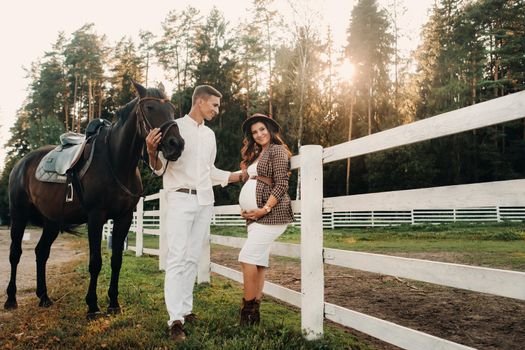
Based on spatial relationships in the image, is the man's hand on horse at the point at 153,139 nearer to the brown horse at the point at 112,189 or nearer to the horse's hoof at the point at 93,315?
the brown horse at the point at 112,189

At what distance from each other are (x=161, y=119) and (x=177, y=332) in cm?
178

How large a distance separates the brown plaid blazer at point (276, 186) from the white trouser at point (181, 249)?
503 millimetres

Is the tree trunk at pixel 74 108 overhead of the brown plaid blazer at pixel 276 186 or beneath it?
overhead

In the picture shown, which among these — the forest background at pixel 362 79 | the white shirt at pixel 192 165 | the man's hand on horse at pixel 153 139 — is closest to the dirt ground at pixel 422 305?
the white shirt at pixel 192 165

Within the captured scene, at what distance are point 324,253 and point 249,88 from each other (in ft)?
94.1

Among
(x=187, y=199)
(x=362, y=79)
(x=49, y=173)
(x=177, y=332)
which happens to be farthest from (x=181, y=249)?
(x=362, y=79)

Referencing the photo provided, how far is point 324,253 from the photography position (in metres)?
2.99

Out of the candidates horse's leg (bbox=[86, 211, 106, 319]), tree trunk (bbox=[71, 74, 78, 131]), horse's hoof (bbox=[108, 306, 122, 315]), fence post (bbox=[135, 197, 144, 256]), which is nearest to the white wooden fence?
horse's hoof (bbox=[108, 306, 122, 315])

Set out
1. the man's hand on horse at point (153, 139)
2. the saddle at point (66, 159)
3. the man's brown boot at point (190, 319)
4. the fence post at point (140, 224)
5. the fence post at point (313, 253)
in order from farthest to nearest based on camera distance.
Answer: the fence post at point (140, 224) → the saddle at point (66, 159) → the man's brown boot at point (190, 319) → the man's hand on horse at point (153, 139) → the fence post at point (313, 253)

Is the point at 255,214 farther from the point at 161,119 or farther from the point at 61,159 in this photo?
the point at 61,159

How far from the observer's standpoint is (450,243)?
1128 centimetres

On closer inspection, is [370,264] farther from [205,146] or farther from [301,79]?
[301,79]

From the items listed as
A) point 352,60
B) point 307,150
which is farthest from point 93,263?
point 352,60

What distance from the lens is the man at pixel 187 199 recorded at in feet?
10.3
